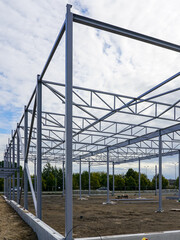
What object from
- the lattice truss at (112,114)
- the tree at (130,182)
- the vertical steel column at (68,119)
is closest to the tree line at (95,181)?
the tree at (130,182)

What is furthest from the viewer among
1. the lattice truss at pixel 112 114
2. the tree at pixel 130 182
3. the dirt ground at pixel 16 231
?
the tree at pixel 130 182

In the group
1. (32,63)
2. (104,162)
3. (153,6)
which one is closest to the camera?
(153,6)

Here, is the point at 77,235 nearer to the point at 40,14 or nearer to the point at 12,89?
the point at 40,14

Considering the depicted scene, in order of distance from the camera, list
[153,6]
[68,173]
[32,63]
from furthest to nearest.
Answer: [32,63]
[153,6]
[68,173]

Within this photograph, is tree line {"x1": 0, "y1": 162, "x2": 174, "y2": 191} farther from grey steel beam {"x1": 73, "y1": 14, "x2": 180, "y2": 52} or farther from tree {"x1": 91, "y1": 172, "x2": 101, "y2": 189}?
grey steel beam {"x1": 73, "y1": 14, "x2": 180, "y2": 52}

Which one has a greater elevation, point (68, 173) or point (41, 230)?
point (68, 173)

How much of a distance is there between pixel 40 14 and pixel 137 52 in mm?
4015

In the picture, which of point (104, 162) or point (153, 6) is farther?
point (104, 162)

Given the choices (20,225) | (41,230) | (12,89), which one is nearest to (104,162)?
(12,89)

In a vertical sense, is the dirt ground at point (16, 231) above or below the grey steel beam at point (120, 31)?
below

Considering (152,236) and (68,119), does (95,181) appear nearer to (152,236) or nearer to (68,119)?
(152,236)

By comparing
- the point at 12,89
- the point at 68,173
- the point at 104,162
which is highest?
the point at 12,89

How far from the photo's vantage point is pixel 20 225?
11.9 m

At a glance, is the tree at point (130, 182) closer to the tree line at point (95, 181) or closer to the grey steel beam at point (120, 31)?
the tree line at point (95, 181)
